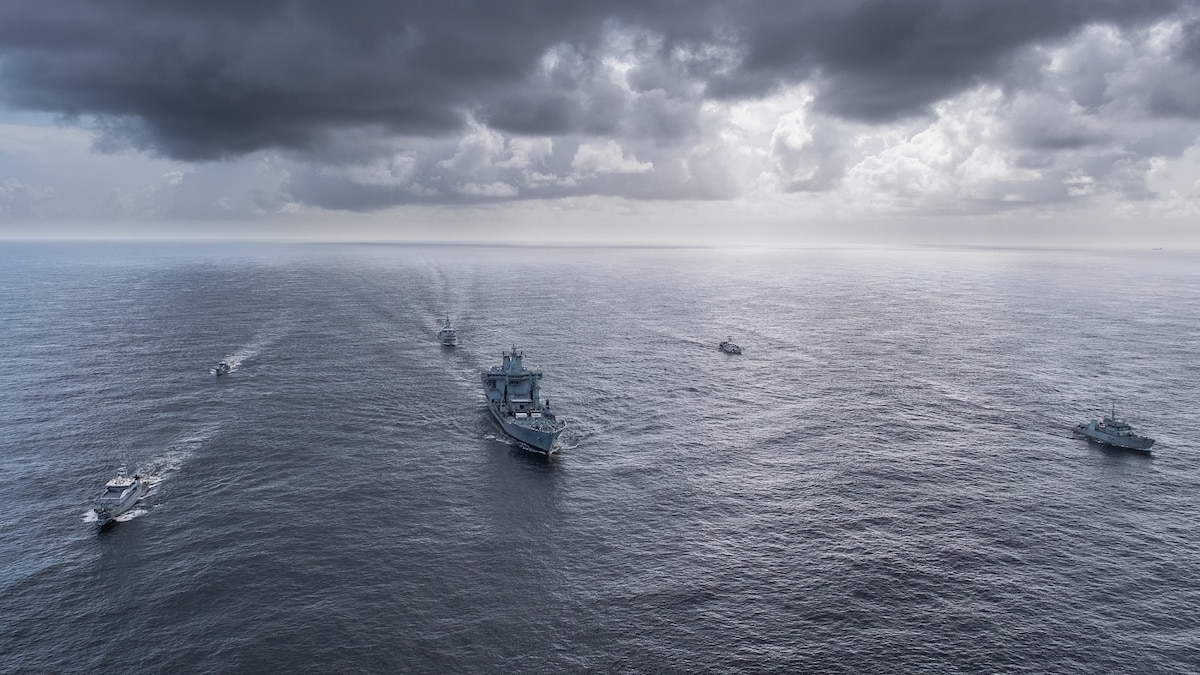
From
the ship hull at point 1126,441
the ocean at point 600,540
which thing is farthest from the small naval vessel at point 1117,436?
the ocean at point 600,540

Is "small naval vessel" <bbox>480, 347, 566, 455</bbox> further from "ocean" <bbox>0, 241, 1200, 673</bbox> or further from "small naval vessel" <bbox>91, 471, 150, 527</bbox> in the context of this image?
"small naval vessel" <bbox>91, 471, 150, 527</bbox>

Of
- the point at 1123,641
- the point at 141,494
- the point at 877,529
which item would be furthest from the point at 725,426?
the point at 141,494

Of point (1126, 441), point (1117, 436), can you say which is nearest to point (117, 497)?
point (1117, 436)

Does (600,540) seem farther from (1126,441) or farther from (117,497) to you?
(1126,441)

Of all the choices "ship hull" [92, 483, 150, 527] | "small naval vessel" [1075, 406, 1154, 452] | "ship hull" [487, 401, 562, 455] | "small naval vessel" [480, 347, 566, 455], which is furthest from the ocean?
"small naval vessel" [480, 347, 566, 455]

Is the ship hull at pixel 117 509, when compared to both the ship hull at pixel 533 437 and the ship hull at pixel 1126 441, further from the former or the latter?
the ship hull at pixel 1126 441

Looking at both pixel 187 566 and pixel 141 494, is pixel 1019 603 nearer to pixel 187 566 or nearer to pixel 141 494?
pixel 187 566
